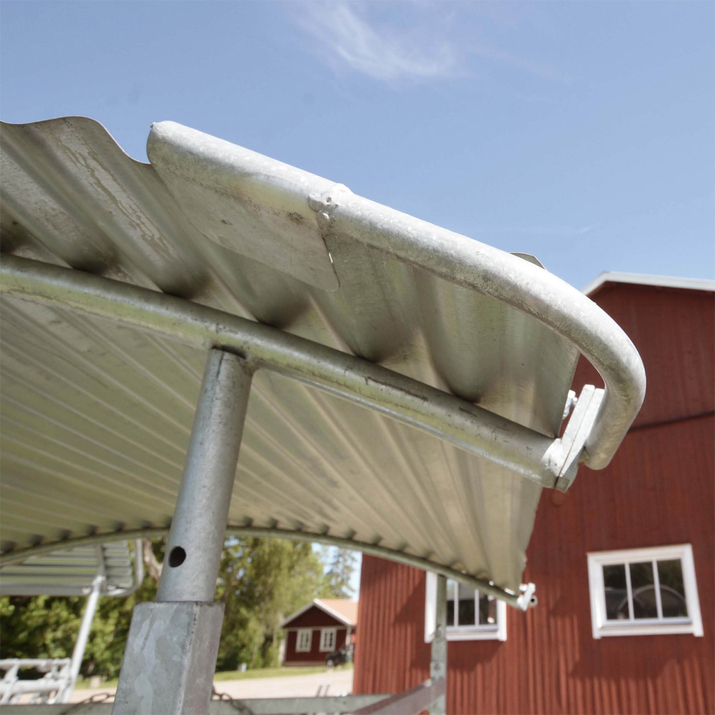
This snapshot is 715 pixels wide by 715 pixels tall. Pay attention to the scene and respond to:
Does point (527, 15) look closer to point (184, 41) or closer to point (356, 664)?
point (184, 41)

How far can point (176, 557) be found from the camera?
150 cm

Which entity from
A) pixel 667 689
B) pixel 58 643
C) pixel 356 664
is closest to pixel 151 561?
pixel 58 643

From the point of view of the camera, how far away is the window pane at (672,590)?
823cm

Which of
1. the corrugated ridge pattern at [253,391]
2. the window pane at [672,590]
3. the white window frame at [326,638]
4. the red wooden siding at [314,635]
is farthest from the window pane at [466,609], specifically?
the white window frame at [326,638]

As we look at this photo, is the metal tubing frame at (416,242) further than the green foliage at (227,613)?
No

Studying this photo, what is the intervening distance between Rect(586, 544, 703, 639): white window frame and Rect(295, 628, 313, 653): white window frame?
94.3 feet

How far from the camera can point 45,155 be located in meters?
1.49

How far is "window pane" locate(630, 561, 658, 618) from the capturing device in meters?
8.47

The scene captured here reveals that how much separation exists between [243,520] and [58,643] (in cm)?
2461

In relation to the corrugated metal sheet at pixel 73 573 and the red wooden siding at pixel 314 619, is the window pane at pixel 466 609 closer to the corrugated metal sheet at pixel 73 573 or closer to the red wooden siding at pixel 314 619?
the corrugated metal sheet at pixel 73 573

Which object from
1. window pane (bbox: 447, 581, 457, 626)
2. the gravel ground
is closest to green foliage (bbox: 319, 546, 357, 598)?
the gravel ground

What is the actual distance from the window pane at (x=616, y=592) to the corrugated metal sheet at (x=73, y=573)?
6.95 m

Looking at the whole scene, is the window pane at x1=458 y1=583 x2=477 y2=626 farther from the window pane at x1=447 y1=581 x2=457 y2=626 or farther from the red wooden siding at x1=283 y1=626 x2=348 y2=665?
the red wooden siding at x1=283 y1=626 x2=348 y2=665

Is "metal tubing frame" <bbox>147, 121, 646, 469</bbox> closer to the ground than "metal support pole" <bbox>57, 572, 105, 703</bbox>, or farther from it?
Result: farther from it
